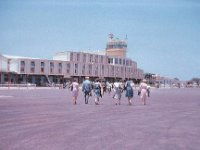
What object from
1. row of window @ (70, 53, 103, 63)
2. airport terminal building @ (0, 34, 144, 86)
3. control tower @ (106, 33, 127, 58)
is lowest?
airport terminal building @ (0, 34, 144, 86)

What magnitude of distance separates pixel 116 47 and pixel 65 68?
146ft

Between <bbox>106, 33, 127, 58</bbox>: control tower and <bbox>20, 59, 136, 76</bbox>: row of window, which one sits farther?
<bbox>106, 33, 127, 58</bbox>: control tower

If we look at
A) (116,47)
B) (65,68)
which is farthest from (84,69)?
(116,47)

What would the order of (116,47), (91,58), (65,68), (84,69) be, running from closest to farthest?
1. (65,68)
2. (84,69)
3. (91,58)
4. (116,47)

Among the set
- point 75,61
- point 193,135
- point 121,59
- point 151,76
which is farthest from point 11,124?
point 151,76

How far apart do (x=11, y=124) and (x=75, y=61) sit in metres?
86.6

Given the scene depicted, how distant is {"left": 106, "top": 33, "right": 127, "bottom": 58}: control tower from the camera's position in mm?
131125

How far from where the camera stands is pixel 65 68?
93250mm

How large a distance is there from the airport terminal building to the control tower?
8262 mm

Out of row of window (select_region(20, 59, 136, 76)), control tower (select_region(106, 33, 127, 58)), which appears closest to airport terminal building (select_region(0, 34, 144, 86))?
row of window (select_region(20, 59, 136, 76))

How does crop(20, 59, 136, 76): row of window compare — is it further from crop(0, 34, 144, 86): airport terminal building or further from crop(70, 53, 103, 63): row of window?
crop(70, 53, 103, 63): row of window

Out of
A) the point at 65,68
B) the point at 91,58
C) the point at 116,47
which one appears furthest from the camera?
the point at 116,47

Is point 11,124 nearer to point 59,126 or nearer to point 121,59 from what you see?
point 59,126

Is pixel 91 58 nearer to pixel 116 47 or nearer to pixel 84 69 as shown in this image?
pixel 84 69
